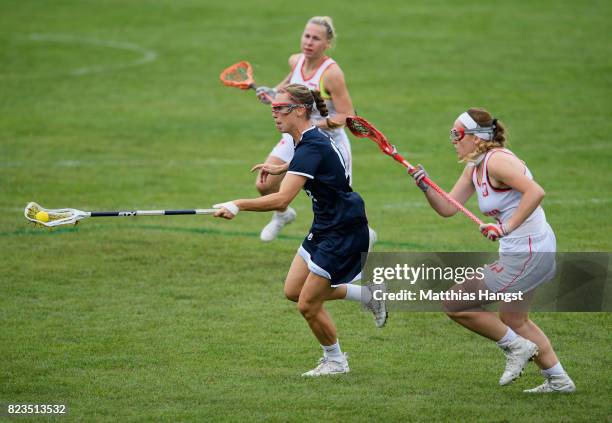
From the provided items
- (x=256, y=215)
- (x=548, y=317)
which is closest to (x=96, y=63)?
(x=256, y=215)

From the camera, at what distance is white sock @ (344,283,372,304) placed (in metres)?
8.94

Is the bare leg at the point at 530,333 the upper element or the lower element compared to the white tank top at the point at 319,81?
lower

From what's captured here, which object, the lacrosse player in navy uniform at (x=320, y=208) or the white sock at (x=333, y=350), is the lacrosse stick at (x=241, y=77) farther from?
the white sock at (x=333, y=350)

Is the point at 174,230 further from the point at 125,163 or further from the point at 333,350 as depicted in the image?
the point at 333,350

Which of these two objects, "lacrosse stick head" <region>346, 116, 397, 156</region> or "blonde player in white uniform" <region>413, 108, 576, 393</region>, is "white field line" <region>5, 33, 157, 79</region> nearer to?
"lacrosse stick head" <region>346, 116, 397, 156</region>

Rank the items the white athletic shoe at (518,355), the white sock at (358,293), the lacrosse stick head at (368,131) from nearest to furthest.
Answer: the white athletic shoe at (518,355), the white sock at (358,293), the lacrosse stick head at (368,131)

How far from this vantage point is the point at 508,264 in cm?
793

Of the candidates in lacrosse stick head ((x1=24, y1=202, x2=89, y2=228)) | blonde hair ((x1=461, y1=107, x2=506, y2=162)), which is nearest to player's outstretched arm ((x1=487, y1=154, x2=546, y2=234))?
blonde hair ((x1=461, y1=107, x2=506, y2=162))

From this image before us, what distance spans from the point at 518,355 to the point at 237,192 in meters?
8.97

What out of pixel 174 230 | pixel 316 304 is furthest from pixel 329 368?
pixel 174 230

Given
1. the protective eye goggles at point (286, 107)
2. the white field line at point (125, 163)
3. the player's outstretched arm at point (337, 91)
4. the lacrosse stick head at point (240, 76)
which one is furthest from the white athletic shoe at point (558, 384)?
the white field line at point (125, 163)

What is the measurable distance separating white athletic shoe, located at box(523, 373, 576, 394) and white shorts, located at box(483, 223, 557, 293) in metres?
0.73

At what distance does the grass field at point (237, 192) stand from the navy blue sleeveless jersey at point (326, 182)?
1328 mm

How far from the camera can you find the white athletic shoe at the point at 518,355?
784cm
